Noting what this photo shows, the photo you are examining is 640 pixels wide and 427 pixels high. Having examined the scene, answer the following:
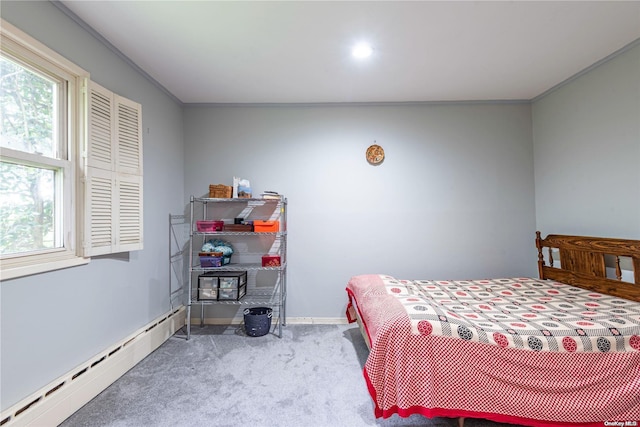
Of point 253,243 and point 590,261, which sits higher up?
point 253,243

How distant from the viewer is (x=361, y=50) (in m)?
2.29

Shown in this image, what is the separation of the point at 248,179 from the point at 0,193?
6.86ft

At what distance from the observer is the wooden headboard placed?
222cm

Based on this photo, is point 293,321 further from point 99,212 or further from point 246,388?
point 99,212

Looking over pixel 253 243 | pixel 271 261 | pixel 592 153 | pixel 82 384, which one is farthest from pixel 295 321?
pixel 592 153

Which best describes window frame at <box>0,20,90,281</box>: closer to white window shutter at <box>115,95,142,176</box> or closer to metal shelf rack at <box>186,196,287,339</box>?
white window shutter at <box>115,95,142,176</box>

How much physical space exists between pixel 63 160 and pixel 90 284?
35.1 inches

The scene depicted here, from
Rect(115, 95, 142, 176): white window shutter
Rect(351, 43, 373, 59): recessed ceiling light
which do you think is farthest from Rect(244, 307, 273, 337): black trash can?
Rect(351, 43, 373, 59): recessed ceiling light

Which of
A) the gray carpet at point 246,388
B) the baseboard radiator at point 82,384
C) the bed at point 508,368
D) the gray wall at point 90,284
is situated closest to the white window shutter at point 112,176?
the gray wall at point 90,284

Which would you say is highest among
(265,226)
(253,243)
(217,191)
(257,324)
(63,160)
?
(63,160)

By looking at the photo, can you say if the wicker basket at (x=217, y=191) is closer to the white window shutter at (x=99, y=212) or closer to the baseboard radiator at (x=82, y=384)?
the white window shutter at (x=99, y=212)

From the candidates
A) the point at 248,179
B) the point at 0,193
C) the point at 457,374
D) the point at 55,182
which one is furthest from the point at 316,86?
the point at 457,374

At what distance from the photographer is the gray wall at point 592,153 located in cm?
230

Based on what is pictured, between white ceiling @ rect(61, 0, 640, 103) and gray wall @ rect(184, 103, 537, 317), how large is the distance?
1.28ft
